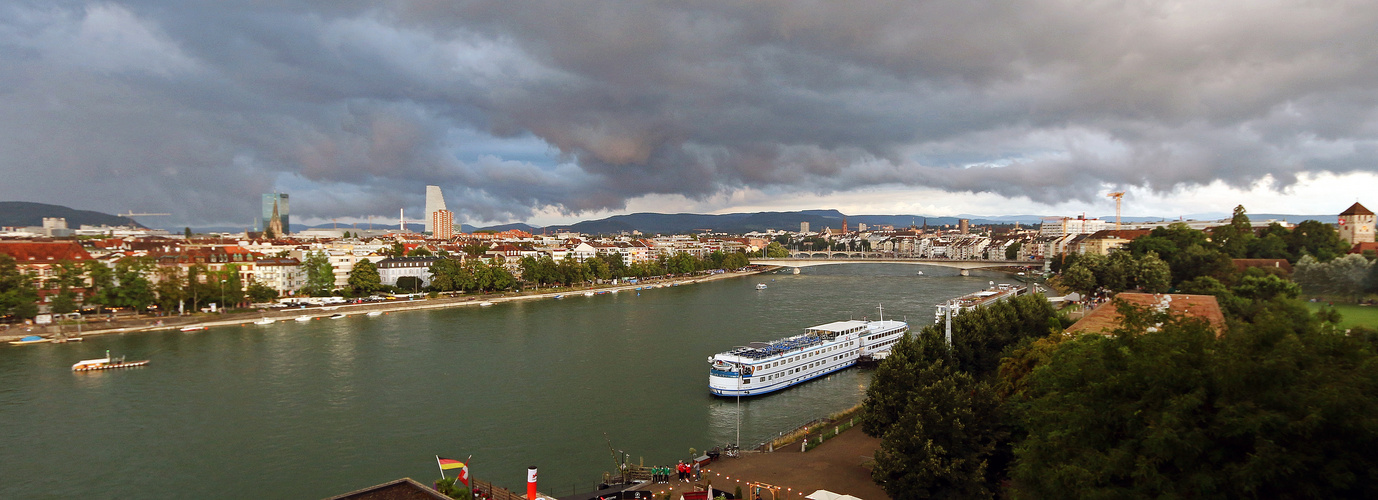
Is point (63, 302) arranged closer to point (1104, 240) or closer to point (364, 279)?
point (364, 279)

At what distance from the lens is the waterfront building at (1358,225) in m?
28.3

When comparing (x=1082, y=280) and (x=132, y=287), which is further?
(x=1082, y=280)

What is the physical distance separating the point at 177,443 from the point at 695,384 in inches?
364

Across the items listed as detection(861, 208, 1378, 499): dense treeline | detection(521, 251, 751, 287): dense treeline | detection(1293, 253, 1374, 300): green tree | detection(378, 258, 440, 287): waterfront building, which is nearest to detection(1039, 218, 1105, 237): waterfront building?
detection(521, 251, 751, 287): dense treeline

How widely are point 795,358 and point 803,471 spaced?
6839mm

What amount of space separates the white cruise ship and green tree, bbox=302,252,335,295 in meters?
23.5

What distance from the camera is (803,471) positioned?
8.30 m

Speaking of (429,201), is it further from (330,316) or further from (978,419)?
(978,419)

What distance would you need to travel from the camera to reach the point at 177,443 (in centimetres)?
1116

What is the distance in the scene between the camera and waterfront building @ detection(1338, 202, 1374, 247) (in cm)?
2833

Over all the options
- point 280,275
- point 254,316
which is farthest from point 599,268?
point 254,316

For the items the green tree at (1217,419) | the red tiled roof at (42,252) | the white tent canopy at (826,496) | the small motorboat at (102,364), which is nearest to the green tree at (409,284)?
the red tiled roof at (42,252)

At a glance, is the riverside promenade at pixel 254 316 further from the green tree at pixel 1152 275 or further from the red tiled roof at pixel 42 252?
the green tree at pixel 1152 275

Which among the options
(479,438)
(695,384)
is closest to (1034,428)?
(479,438)
